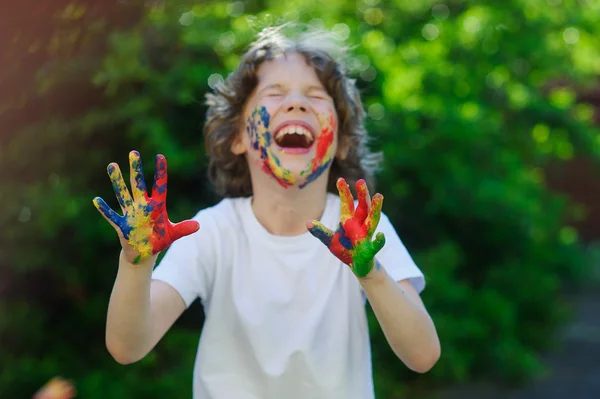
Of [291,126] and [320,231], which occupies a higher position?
[291,126]

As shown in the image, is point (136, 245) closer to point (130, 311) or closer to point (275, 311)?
point (130, 311)

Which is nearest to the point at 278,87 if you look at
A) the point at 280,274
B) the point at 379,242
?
the point at 280,274

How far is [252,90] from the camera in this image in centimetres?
201

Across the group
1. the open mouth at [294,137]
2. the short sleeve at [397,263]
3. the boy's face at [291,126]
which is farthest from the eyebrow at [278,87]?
the short sleeve at [397,263]

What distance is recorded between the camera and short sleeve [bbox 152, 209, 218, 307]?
5.76 ft

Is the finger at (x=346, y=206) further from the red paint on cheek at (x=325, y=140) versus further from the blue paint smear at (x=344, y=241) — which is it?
the red paint on cheek at (x=325, y=140)

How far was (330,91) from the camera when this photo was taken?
200cm

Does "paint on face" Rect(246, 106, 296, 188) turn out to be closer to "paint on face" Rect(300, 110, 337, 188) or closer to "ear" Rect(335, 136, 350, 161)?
"paint on face" Rect(300, 110, 337, 188)

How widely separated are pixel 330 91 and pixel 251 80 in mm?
211

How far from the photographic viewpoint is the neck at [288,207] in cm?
188

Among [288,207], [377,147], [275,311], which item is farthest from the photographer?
[377,147]

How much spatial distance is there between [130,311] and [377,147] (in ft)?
8.12

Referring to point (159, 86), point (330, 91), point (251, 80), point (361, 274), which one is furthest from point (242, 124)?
point (159, 86)

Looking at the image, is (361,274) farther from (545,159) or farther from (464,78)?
(545,159)
